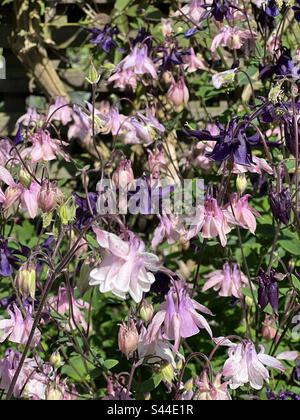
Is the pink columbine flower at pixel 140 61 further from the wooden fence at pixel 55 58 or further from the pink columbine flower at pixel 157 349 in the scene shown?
the pink columbine flower at pixel 157 349

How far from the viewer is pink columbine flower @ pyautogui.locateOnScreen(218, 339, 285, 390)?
1.71m

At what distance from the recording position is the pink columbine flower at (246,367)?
1.71m

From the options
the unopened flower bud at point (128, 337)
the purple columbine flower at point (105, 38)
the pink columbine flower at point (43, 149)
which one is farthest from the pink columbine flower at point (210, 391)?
the purple columbine flower at point (105, 38)

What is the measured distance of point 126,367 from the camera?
8.64 feet

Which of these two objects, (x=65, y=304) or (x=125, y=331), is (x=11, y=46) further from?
(x=125, y=331)

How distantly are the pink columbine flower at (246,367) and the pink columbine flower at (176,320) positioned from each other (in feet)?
0.51

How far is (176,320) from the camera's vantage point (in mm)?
1583

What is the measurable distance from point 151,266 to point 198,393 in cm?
34

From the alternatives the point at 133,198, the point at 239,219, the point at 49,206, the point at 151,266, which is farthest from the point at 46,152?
the point at 151,266

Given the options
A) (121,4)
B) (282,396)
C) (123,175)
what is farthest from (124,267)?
(121,4)

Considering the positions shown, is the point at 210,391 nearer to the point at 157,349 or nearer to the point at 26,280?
the point at 157,349

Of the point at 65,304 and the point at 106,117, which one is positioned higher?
the point at 106,117

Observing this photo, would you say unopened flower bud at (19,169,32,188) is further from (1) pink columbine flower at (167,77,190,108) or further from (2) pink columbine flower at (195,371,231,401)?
(1) pink columbine flower at (167,77,190,108)

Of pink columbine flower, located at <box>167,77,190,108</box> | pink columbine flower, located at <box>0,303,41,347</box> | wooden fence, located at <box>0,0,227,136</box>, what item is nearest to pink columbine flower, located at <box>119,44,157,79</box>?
pink columbine flower, located at <box>167,77,190,108</box>
